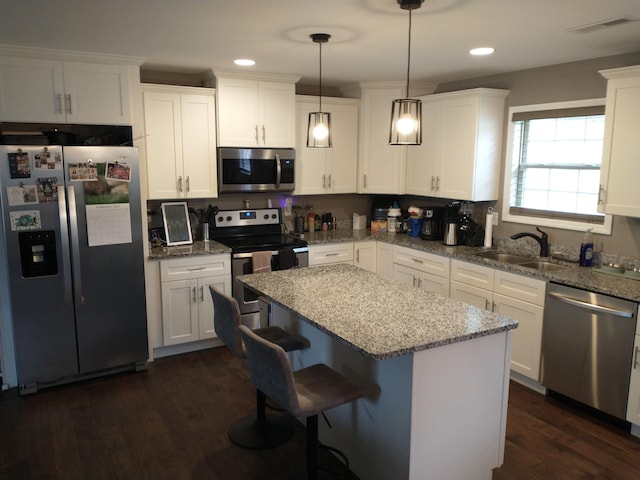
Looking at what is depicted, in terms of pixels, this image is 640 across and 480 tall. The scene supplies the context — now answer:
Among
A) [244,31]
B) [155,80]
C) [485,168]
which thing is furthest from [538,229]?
[155,80]

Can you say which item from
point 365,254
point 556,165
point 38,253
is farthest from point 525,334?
point 38,253

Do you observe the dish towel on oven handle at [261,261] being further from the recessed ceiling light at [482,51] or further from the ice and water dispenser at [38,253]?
the recessed ceiling light at [482,51]

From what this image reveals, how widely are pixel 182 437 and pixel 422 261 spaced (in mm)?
2505

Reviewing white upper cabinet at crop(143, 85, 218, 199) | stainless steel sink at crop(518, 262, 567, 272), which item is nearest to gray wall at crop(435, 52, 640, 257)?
stainless steel sink at crop(518, 262, 567, 272)

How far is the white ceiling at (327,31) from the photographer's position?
2441 mm

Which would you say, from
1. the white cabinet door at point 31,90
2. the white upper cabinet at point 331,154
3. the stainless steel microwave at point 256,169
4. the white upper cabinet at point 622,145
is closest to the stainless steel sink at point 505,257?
the white upper cabinet at point 622,145

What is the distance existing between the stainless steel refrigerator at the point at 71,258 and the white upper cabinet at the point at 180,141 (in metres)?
0.52

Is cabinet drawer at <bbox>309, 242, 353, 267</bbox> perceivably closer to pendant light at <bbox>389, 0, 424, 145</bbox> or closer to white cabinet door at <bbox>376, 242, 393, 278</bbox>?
white cabinet door at <bbox>376, 242, 393, 278</bbox>

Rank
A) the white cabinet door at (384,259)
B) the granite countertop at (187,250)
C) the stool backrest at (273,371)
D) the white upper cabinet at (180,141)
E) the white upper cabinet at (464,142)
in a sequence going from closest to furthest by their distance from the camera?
the stool backrest at (273,371) → the granite countertop at (187,250) → the white upper cabinet at (180,141) → the white upper cabinet at (464,142) → the white cabinet door at (384,259)

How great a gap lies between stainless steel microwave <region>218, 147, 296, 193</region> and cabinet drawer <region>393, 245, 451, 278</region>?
4.03 feet

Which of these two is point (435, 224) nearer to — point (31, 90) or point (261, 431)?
point (261, 431)

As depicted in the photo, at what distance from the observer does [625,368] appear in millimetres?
3000

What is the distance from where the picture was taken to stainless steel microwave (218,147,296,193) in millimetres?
4430

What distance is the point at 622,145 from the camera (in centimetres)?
319
